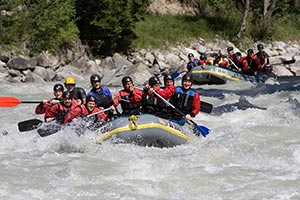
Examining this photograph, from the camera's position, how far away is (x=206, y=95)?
14.8 meters

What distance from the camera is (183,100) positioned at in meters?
8.49

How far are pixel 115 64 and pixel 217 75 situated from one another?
20.1 ft

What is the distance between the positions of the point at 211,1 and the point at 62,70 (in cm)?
1407

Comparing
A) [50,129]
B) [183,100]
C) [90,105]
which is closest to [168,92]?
[183,100]

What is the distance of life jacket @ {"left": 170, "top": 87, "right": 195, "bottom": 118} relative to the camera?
8477 millimetres

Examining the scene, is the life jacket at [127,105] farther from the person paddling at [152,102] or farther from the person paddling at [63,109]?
the person paddling at [63,109]

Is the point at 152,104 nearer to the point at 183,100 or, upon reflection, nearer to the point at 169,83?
the point at 183,100

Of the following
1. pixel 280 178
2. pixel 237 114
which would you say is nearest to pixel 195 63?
pixel 237 114

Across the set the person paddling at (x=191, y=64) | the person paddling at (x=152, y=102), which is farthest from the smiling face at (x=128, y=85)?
the person paddling at (x=191, y=64)

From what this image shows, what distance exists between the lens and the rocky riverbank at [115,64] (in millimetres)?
18188

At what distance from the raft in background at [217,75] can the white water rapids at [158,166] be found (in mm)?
7301

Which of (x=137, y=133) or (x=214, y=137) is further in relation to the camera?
(x=214, y=137)

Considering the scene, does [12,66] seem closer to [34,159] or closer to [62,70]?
[62,70]

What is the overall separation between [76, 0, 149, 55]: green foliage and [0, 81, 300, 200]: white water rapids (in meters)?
13.6
